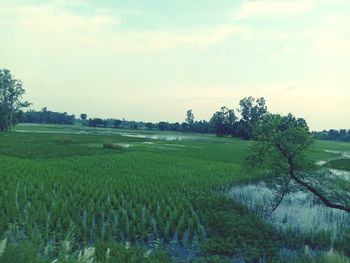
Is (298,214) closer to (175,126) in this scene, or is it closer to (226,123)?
(226,123)

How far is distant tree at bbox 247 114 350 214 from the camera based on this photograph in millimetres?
11117

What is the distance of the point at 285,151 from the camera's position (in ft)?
37.4

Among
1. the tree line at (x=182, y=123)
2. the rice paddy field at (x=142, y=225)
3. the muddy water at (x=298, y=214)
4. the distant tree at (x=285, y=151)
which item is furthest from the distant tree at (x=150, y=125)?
the distant tree at (x=285, y=151)

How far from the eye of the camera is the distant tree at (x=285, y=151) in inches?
438

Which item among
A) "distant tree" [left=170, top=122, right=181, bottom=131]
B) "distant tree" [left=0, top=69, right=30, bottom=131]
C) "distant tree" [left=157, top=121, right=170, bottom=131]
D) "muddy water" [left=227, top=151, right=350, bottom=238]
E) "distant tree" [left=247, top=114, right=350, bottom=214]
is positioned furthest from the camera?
"distant tree" [left=157, top=121, right=170, bottom=131]

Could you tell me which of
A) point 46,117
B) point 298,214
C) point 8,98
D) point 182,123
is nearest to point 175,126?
point 182,123

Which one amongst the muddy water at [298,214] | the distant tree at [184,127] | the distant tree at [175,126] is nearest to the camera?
the muddy water at [298,214]

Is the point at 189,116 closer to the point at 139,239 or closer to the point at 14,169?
the point at 14,169

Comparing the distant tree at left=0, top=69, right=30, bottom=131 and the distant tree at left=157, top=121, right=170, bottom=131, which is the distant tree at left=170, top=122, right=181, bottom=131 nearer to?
the distant tree at left=157, top=121, right=170, bottom=131

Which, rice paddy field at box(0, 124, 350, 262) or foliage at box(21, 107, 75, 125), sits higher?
foliage at box(21, 107, 75, 125)

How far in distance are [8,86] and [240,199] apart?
74.1m

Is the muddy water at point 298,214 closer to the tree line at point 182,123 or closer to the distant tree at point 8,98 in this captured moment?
the tree line at point 182,123

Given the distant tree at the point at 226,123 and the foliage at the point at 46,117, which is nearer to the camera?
the distant tree at the point at 226,123

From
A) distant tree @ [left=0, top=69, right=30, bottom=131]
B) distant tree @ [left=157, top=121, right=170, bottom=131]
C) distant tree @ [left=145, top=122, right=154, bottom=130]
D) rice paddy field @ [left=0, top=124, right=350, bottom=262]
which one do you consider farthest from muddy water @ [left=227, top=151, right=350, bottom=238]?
distant tree @ [left=145, top=122, right=154, bottom=130]
